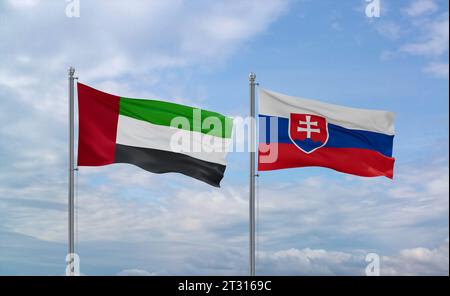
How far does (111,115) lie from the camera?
57.5ft

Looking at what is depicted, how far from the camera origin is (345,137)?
1917 centimetres

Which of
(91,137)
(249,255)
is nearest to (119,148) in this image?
(91,137)

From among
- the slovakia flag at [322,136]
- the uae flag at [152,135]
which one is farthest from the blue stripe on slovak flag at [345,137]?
the uae flag at [152,135]

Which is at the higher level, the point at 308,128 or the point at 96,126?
the point at 308,128

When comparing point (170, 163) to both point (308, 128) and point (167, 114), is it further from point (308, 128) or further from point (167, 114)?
point (308, 128)

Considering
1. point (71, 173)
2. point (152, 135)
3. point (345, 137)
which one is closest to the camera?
point (71, 173)

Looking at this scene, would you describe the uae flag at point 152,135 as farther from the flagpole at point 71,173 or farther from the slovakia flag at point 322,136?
the slovakia flag at point 322,136

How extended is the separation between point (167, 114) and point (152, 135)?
68 cm

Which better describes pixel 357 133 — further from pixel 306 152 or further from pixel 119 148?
pixel 119 148

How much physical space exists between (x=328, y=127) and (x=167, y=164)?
475 centimetres

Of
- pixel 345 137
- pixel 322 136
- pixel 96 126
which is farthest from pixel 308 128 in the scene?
pixel 96 126

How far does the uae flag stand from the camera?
56.6 feet

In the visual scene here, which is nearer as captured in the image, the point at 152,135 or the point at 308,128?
the point at 152,135

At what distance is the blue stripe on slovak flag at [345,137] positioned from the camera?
18078 millimetres
